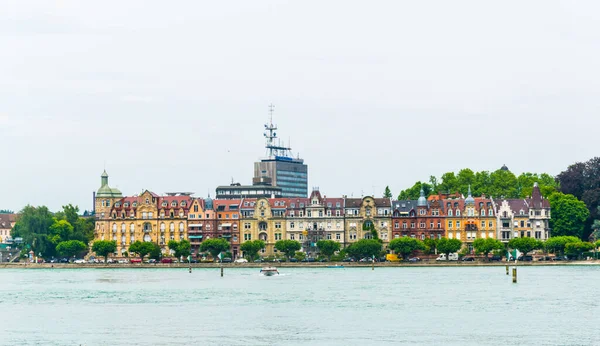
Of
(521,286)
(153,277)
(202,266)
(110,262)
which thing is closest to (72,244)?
(110,262)

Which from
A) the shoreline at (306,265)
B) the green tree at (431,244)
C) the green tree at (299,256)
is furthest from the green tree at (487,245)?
the green tree at (299,256)

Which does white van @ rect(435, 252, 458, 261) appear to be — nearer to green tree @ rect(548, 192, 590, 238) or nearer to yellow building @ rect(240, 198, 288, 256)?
green tree @ rect(548, 192, 590, 238)

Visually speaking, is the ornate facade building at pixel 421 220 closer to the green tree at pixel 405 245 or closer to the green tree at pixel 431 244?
the green tree at pixel 431 244

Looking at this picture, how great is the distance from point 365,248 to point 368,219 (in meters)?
12.0

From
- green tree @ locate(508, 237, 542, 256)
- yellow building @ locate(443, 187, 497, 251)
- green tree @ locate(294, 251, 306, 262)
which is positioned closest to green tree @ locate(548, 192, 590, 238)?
green tree @ locate(508, 237, 542, 256)

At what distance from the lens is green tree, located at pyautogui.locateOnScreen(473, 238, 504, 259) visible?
158375mm

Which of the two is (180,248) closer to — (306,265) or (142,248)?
(142,248)

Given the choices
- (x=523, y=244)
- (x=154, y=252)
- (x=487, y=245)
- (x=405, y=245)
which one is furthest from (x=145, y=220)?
(x=523, y=244)

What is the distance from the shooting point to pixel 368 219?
171 meters

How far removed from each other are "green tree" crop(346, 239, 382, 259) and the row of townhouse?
8.95 meters

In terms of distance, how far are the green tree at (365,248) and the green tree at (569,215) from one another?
914 inches

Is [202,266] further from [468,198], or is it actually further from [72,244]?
[468,198]

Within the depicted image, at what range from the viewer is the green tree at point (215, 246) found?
166375 mm

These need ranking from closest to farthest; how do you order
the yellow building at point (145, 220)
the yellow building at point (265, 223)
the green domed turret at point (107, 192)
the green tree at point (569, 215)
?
the green tree at point (569, 215) < the yellow building at point (265, 223) < the yellow building at point (145, 220) < the green domed turret at point (107, 192)
